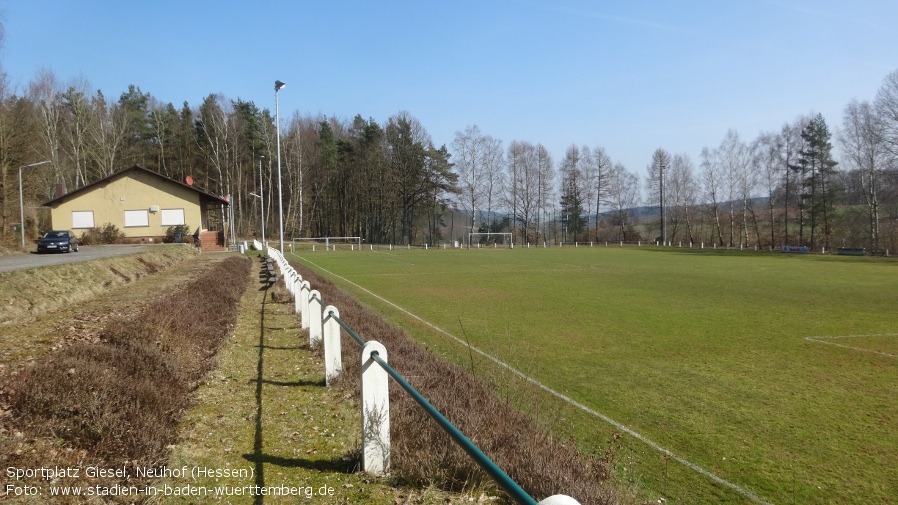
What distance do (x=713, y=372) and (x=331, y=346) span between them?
22.2 feet

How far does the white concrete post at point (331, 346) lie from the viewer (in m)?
6.07

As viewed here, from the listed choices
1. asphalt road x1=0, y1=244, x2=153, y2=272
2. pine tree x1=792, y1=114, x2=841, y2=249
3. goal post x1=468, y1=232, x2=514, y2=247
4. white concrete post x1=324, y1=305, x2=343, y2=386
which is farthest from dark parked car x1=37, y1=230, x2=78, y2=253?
pine tree x1=792, y1=114, x2=841, y2=249

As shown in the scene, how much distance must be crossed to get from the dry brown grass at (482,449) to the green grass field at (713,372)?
42.1 inches

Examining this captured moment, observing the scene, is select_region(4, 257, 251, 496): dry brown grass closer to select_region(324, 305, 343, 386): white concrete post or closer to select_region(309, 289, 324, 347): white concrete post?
select_region(324, 305, 343, 386): white concrete post

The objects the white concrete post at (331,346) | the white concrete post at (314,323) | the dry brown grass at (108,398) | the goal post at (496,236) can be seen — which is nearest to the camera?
the dry brown grass at (108,398)

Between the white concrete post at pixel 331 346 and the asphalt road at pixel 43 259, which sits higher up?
the asphalt road at pixel 43 259

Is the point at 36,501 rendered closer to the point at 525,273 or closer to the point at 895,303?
the point at 895,303

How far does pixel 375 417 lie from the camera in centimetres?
386

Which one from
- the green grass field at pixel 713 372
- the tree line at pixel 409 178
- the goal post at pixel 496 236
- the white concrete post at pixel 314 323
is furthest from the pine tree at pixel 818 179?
the white concrete post at pixel 314 323

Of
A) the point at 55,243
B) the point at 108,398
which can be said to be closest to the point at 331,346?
the point at 108,398

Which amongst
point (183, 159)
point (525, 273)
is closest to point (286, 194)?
point (183, 159)

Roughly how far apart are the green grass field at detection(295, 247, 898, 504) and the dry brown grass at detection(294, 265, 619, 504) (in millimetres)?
1069

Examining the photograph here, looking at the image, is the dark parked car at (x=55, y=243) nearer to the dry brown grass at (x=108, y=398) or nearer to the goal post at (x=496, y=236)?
the dry brown grass at (x=108, y=398)

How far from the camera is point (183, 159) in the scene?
64.4m
